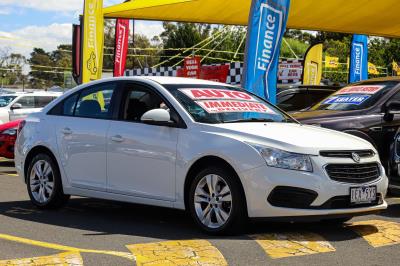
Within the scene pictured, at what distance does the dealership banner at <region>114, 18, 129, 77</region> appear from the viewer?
782 inches

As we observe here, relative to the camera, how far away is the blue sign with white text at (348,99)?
30.6 feet

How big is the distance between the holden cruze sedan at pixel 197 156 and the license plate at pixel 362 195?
0.01 meters

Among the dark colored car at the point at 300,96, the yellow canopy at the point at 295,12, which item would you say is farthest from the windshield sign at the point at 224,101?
the yellow canopy at the point at 295,12

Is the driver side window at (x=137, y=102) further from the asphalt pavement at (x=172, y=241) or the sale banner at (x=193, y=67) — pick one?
the sale banner at (x=193, y=67)

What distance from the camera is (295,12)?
Result: 16.2 metres

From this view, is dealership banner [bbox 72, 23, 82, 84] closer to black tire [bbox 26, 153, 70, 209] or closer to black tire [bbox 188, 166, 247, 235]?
black tire [bbox 26, 153, 70, 209]

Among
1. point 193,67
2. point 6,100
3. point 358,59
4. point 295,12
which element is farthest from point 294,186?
point 6,100

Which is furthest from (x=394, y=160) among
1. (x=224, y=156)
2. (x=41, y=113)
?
(x=41, y=113)

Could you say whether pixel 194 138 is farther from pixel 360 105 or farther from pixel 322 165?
pixel 360 105

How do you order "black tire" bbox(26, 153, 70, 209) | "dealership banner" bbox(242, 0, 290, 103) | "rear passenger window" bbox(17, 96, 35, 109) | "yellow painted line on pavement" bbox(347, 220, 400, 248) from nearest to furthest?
"yellow painted line on pavement" bbox(347, 220, 400, 248) < "black tire" bbox(26, 153, 70, 209) < "dealership banner" bbox(242, 0, 290, 103) < "rear passenger window" bbox(17, 96, 35, 109)

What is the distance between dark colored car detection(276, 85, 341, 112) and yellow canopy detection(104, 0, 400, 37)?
11.4 feet

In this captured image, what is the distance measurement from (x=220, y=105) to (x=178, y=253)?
1840 mm

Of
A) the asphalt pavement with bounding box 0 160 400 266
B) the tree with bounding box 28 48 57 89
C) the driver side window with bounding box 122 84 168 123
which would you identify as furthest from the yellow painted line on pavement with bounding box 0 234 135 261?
the tree with bounding box 28 48 57 89

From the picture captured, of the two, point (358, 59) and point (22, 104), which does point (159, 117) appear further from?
point (22, 104)
